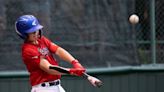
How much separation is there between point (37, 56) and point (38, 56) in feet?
0.03

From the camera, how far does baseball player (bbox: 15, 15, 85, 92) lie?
18.8 ft

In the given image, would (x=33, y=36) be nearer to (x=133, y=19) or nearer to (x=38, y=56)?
(x=38, y=56)

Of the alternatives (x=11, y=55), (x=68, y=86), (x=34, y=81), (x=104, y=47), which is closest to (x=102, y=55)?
(x=104, y=47)

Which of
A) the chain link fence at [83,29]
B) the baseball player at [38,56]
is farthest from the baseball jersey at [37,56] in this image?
the chain link fence at [83,29]

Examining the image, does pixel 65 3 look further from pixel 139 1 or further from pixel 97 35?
pixel 139 1

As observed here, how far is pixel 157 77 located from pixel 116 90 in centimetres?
63

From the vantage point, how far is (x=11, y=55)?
25.5ft

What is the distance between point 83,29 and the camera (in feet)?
25.9

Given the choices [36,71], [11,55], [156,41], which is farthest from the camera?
[156,41]

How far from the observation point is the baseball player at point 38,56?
18.8 ft

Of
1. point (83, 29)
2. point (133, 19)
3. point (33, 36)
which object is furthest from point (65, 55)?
point (133, 19)

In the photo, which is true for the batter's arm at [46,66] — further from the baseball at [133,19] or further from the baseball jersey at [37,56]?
the baseball at [133,19]

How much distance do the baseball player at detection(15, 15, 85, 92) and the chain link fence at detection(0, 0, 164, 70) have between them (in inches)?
72.9

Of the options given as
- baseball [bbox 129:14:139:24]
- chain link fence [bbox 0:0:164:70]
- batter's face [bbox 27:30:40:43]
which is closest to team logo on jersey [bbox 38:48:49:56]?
batter's face [bbox 27:30:40:43]
